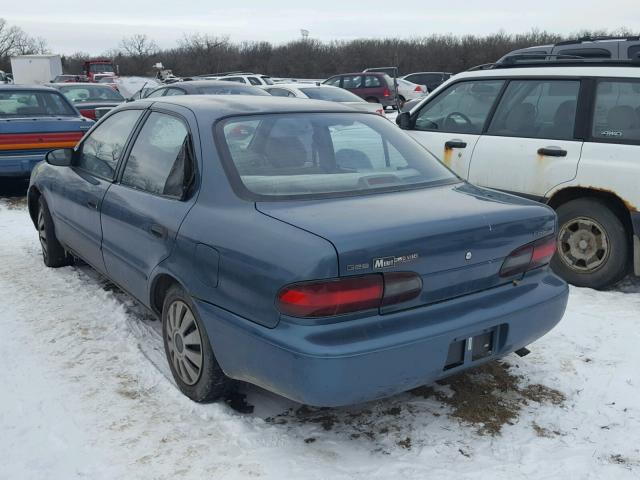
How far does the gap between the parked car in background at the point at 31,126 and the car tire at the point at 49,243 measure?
3156 mm

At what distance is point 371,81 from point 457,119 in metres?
19.3

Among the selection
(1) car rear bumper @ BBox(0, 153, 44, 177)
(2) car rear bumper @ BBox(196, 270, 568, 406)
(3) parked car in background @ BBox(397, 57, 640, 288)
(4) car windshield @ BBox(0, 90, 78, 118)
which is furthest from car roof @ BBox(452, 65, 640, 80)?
(4) car windshield @ BBox(0, 90, 78, 118)

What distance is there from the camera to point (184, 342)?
3.36m

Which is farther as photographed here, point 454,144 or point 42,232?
point 454,144

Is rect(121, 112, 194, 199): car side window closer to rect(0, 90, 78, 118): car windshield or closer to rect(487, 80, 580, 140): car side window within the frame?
rect(487, 80, 580, 140): car side window

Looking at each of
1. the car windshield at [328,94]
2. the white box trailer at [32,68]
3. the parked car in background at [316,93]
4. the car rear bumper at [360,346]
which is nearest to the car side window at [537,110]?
the car rear bumper at [360,346]

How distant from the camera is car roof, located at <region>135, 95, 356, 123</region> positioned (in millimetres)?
3551

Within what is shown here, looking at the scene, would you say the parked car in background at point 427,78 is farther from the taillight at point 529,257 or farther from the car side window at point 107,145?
the taillight at point 529,257

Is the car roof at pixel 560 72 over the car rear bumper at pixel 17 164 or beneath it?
over

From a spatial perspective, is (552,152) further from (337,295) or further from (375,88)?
(375,88)

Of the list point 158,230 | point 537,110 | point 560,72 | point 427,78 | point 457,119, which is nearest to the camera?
point 158,230

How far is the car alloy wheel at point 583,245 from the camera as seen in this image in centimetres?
505

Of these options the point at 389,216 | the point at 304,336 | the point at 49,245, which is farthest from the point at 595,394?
the point at 49,245

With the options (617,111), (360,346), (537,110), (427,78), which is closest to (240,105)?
(360,346)
